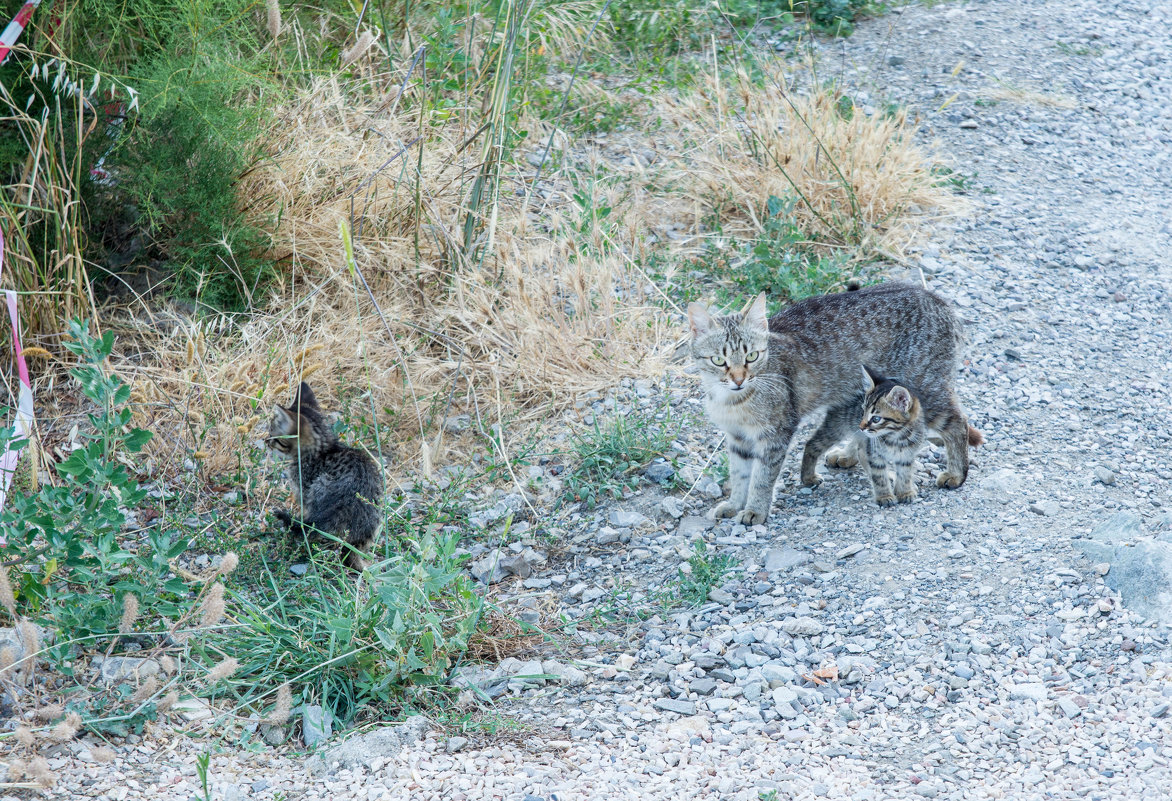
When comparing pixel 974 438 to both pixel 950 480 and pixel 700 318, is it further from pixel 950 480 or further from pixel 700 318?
pixel 700 318

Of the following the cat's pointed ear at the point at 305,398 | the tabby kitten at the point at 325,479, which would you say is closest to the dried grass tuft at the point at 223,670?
the tabby kitten at the point at 325,479

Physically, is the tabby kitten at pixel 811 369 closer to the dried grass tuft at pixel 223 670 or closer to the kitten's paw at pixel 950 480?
the kitten's paw at pixel 950 480

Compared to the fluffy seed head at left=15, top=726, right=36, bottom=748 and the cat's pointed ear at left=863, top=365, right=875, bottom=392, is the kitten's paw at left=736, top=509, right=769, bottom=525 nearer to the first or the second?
the cat's pointed ear at left=863, top=365, right=875, bottom=392

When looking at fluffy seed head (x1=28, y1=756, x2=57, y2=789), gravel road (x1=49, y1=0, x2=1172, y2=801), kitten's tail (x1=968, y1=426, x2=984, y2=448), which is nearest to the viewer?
fluffy seed head (x1=28, y1=756, x2=57, y2=789)

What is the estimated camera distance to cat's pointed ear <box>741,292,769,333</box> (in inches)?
181

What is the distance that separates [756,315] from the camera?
4.63 m

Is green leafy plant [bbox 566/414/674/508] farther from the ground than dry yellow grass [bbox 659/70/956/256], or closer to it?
closer to it

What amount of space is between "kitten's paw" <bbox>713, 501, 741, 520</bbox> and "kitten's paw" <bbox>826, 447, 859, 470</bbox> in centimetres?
67

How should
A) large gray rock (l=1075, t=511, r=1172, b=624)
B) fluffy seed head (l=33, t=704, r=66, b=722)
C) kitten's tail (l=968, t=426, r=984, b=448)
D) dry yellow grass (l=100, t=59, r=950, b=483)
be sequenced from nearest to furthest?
1. fluffy seed head (l=33, t=704, r=66, b=722)
2. large gray rock (l=1075, t=511, r=1172, b=624)
3. kitten's tail (l=968, t=426, r=984, b=448)
4. dry yellow grass (l=100, t=59, r=950, b=483)

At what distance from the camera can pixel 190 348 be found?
4988 millimetres

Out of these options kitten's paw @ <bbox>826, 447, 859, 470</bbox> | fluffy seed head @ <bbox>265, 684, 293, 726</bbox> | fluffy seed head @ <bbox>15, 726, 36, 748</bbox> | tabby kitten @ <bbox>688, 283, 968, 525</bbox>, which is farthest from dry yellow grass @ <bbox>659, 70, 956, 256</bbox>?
fluffy seed head @ <bbox>15, 726, 36, 748</bbox>

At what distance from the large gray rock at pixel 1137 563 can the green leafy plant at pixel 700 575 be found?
1.34 metres

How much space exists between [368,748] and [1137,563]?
2.70 metres

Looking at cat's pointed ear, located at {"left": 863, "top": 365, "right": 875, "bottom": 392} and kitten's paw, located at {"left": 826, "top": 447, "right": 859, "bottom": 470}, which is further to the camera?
kitten's paw, located at {"left": 826, "top": 447, "right": 859, "bottom": 470}
